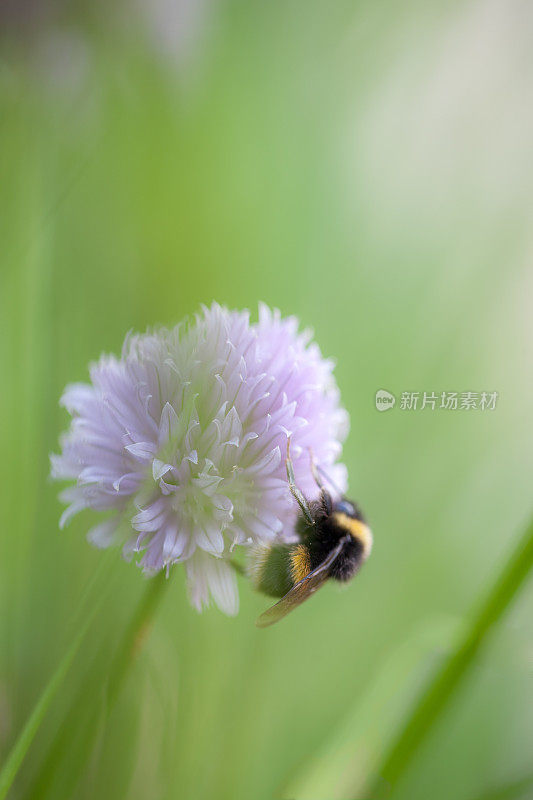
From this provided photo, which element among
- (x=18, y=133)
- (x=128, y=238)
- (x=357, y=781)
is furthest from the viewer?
(x=128, y=238)

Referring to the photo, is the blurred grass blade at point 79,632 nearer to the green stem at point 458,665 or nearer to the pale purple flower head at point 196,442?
the pale purple flower head at point 196,442

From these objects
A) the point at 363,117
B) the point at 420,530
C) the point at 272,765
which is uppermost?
the point at 363,117

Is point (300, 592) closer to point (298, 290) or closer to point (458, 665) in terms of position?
point (458, 665)

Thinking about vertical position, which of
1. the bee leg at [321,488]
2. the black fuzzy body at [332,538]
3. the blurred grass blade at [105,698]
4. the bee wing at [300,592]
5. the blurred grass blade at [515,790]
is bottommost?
the blurred grass blade at [105,698]

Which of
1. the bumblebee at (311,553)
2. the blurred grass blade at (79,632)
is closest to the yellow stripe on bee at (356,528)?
the bumblebee at (311,553)

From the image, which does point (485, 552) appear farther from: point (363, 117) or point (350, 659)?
point (363, 117)

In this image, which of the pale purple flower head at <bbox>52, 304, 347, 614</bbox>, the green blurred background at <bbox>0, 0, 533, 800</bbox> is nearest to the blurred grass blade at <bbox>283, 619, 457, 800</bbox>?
the green blurred background at <bbox>0, 0, 533, 800</bbox>

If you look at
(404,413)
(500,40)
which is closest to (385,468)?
(404,413)
